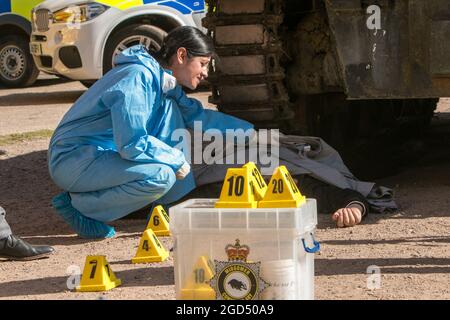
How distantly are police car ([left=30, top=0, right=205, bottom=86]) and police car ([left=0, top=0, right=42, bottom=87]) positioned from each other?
1.96 m

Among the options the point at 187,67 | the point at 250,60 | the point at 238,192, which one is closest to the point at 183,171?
the point at 187,67

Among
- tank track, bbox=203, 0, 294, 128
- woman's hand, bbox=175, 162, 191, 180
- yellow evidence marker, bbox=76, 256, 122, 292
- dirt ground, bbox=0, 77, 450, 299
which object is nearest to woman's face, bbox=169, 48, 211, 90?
woman's hand, bbox=175, 162, 191, 180

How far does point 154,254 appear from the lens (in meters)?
5.82

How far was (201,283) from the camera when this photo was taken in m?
4.43

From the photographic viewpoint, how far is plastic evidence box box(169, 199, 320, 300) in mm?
4316

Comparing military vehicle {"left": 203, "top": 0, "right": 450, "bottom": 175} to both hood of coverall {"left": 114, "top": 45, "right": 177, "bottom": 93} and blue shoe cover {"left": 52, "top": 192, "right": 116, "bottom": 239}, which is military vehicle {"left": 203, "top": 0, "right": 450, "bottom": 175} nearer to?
hood of coverall {"left": 114, "top": 45, "right": 177, "bottom": 93}

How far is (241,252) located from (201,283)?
20cm

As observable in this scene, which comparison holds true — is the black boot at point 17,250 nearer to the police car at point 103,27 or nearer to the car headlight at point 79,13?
the police car at point 103,27

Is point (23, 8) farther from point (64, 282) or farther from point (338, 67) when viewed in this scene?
point (64, 282)

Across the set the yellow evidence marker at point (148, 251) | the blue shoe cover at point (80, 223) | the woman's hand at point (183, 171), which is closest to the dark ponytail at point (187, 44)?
the woman's hand at point (183, 171)

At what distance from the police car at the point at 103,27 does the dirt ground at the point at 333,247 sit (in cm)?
462
